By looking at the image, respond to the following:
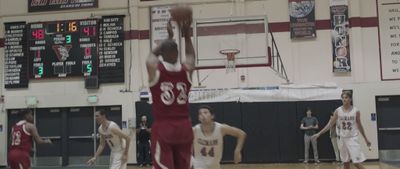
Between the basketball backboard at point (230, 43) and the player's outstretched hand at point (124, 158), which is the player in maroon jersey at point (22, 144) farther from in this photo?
the basketball backboard at point (230, 43)

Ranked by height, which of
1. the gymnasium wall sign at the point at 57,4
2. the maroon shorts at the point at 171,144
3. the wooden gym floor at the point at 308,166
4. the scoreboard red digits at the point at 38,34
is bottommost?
the wooden gym floor at the point at 308,166

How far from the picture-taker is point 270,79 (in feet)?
67.4

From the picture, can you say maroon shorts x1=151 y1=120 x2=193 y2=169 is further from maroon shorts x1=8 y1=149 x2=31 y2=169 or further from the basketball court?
the basketball court

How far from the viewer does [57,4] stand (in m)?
22.0

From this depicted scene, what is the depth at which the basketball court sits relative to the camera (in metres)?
19.8

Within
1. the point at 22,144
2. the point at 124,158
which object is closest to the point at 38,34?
the point at 22,144

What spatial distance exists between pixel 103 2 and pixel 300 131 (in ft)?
30.0

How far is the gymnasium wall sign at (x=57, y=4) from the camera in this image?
21750 mm

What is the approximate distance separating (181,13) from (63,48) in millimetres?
17558

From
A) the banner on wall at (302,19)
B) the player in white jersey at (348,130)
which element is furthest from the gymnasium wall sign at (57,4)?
the player in white jersey at (348,130)

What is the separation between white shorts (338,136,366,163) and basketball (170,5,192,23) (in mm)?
6923

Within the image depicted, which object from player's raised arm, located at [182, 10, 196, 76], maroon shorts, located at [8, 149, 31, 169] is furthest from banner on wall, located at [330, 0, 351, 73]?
player's raised arm, located at [182, 10, 196, 76]

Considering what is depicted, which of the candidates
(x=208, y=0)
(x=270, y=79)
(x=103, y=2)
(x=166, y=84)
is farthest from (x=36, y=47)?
(x=166, y=84)

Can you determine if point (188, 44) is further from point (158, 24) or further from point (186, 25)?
point (158, 24)
